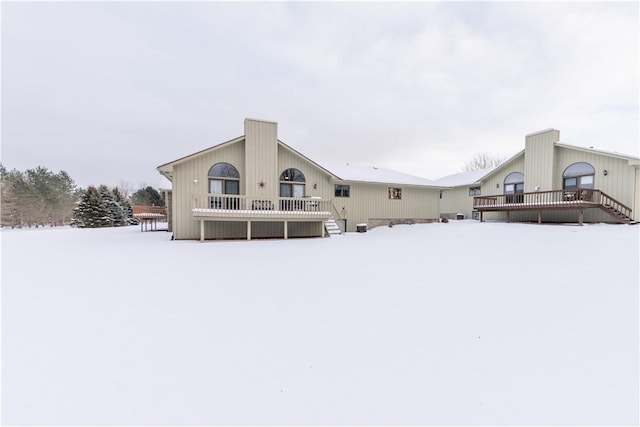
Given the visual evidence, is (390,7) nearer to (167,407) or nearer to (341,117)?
(341,117)

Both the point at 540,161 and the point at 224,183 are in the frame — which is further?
the point at 540,161

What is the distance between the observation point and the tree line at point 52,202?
27344 millimetres

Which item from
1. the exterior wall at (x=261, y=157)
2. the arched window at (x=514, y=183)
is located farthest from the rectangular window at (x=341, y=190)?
the arched window at (x=514, y=183)

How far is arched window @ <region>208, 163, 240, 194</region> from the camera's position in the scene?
12836mm

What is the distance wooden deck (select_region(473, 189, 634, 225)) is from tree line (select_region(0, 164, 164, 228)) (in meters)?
35.3

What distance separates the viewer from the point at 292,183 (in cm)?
1434

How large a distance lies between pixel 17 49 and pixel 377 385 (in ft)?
67.0

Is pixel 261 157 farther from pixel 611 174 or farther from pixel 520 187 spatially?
pixel 611 174

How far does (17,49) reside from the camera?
498 inches

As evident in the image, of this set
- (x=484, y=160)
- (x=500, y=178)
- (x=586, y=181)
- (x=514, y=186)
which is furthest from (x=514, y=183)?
(x=484, y=160)

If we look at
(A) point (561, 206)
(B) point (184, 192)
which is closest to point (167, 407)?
(B) point (184, 192)

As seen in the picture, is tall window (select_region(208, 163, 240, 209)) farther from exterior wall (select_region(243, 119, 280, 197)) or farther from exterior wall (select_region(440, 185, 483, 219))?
exterior wall (select_region(440, 185, 483, 219))

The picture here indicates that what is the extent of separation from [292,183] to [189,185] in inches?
197

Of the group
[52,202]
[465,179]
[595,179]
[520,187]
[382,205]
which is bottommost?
[382,205]
